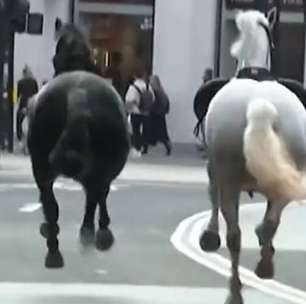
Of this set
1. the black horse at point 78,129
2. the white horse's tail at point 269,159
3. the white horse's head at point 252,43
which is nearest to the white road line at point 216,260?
the black horse at point 78,129

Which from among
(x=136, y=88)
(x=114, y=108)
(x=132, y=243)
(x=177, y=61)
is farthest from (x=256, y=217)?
(x=177, y=61)

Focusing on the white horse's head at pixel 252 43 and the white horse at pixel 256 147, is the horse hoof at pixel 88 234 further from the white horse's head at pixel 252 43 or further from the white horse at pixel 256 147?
the white horse's head at pixel 252 43

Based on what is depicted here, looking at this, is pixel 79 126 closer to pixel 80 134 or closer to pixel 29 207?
pixel 80 134

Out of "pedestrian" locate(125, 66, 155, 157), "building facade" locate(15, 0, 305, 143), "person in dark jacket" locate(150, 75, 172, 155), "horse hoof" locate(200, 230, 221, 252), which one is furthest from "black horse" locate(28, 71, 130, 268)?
"building facade" locate(15, 0, 305, 143)

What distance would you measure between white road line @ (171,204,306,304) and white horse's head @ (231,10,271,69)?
215 centimetres

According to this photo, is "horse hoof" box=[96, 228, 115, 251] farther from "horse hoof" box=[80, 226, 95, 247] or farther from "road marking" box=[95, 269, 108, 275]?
"road marking" box=[95, 269, 108, 275]

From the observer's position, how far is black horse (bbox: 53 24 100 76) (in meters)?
9.55

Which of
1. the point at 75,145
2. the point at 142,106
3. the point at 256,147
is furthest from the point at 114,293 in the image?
the point at 142,106

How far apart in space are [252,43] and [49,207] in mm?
1716

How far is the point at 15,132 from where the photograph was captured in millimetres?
31672

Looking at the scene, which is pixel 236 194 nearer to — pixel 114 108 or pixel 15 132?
pixel 114 108

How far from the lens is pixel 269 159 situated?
28.0 feet

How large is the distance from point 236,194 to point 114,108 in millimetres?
950

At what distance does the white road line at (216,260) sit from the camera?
11.1 metres
